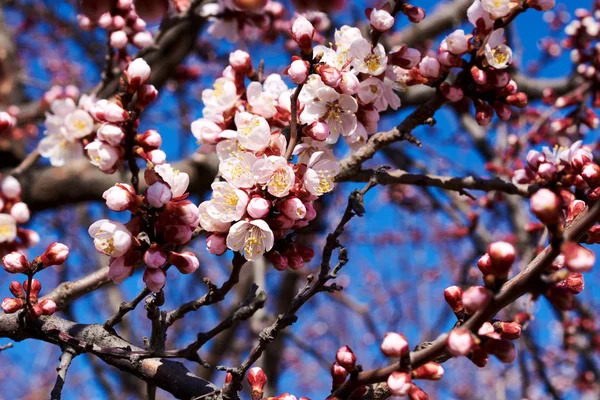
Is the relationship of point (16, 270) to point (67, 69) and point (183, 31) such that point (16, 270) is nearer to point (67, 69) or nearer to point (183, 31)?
point (183, 31)

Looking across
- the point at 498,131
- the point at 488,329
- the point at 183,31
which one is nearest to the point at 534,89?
the point at 498,131

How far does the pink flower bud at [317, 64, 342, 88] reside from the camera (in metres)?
1.32

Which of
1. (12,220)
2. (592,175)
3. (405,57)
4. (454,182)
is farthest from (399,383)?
(12,220)

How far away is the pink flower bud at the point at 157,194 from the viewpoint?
1.22 m

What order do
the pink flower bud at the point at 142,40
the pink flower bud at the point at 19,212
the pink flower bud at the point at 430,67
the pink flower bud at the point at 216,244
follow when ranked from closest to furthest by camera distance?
the pink flower bud at the point at 216,244
the pink flower bud at the point at 430,67
the pink flower bud at the point at 19,212
the pink flower bud at the point at 142,40

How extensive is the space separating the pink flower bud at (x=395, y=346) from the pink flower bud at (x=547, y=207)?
0.37m

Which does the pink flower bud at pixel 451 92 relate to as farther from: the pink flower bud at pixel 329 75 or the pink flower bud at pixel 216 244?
the pink flower bud at pixel 216 244

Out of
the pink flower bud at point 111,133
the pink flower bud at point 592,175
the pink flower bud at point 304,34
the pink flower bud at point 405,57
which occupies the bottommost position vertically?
the pink flower bud at point 111,133

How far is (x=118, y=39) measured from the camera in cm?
240

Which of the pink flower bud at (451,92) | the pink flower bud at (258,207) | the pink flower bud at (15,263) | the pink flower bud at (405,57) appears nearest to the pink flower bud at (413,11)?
the pink flower bud at (405,57)

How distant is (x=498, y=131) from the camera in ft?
15.8

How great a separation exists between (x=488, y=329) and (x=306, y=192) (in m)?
0.52

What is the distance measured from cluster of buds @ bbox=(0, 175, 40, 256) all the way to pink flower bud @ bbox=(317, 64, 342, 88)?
55.1 inches

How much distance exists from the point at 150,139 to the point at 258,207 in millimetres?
554
